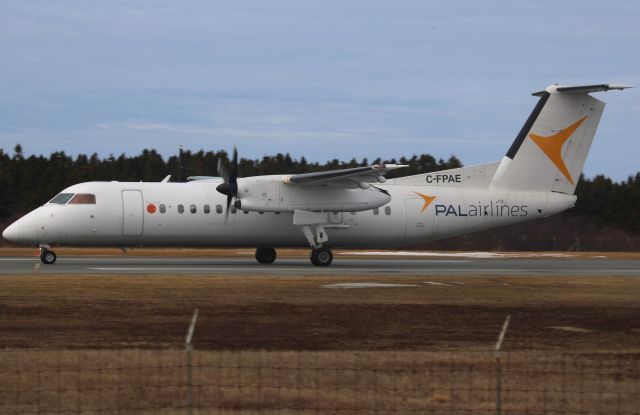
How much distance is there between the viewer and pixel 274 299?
2089 centimetres

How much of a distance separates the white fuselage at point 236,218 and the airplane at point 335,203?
1.5 inches

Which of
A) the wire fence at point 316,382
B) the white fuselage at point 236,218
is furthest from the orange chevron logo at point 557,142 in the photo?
the wire fence at point 316,382

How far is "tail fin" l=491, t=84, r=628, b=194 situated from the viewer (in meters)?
34.0

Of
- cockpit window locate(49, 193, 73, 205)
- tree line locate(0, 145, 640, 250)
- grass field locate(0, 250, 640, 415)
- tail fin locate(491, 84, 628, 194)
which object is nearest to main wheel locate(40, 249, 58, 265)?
cockpit window locate(49, 193, 73, 205)

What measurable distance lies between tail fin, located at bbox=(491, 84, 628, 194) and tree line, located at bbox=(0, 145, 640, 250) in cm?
2255

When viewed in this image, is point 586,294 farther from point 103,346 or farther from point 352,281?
point 103,346

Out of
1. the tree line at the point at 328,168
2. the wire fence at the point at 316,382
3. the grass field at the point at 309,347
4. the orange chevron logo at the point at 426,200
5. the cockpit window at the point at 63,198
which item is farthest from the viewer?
the tree line at the point at 328,168

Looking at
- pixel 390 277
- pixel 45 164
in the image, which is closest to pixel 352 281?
pixel 390 277

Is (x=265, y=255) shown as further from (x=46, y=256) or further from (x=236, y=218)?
(x=46, y=256)

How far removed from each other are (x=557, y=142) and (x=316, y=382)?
82.9ft


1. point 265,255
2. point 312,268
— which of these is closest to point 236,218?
point 265,255

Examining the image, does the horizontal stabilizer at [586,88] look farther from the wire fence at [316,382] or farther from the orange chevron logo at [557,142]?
the wire fence at [316,382]

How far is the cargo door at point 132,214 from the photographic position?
98.7 feet

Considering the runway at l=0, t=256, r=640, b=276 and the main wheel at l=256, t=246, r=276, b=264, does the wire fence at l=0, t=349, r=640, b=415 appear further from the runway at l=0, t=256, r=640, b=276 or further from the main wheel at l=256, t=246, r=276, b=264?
the main wheel at l=256, t=246, r=276, b=264
